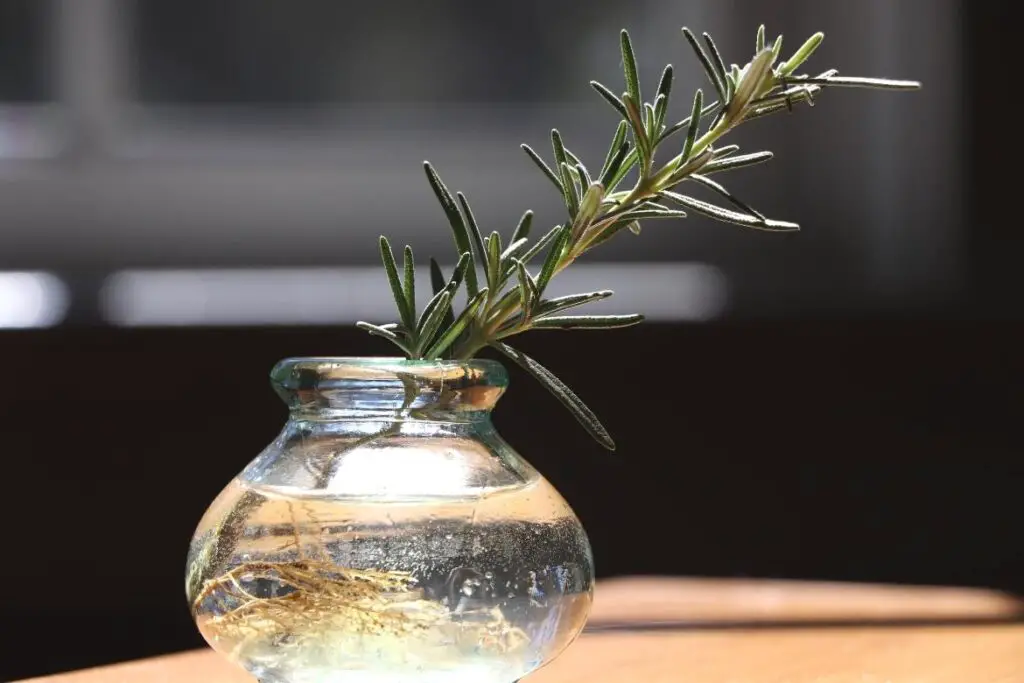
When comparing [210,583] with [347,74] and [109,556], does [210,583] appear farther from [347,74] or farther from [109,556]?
[347,74]

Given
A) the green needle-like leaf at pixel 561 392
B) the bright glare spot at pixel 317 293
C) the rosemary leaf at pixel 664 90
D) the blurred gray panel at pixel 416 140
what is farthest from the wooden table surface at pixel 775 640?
the blurred gray panel at pixel 416 140

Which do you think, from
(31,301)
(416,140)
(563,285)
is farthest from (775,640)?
(416,140)

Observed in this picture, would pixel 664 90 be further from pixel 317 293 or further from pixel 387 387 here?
pixel 317 293

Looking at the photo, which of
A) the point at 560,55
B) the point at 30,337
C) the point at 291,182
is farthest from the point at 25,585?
the point at 560,55

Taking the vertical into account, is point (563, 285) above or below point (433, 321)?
below

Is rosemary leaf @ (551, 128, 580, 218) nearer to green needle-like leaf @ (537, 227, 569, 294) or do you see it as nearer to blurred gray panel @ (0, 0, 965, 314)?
green needle-like leaf @ (537, 227, 569, 294)

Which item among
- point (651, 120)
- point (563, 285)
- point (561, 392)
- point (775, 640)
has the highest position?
point (651, 120)
